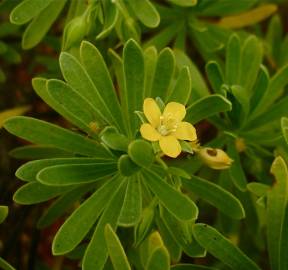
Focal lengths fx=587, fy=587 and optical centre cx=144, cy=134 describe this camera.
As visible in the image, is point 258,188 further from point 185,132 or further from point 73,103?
point 73,103

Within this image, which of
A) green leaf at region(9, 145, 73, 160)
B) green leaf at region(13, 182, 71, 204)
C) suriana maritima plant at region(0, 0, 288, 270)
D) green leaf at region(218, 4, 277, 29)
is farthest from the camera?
green leaf at region(218, 4, 277, 29)

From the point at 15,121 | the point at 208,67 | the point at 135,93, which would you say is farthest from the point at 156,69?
the point at 15,121

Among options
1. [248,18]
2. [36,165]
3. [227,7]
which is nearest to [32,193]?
[36,165]

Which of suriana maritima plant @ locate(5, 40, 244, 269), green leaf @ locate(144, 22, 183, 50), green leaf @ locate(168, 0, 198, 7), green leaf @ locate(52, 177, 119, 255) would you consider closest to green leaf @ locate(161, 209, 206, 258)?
suriana maritima plant @ locate(5, 40, 244, 269)

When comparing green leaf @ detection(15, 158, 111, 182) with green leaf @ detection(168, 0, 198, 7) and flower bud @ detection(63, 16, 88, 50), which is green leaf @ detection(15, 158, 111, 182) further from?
green leaf @ detection(168, 0, 198, 7)

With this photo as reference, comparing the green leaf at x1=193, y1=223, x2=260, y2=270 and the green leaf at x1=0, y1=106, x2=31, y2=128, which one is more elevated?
the green leaf at x1=0, y1=106, x2=31, y2=128

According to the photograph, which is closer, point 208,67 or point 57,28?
point 208,67

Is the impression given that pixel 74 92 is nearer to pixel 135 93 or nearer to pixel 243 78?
pixel 135 93

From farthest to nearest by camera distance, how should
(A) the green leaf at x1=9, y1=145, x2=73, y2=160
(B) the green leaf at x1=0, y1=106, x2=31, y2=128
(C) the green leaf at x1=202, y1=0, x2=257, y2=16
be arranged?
(C) the green leaf at x1=202, y1=0, x2=257, y2=16
(B) the green leaf at x1=0, y1=106, x2=31, y2=128
(A) the green leaf at x1=9, y1=145, x2=73, y2=160

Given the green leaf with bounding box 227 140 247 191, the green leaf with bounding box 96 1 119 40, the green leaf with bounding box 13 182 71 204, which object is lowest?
the green leaf with bounding box 227 140 247 191
